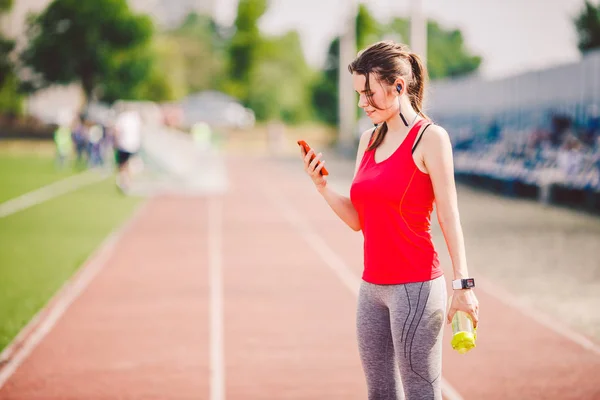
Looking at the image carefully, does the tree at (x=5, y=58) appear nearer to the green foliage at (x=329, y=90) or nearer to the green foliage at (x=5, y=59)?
the green foliage at (x=5, y=59)

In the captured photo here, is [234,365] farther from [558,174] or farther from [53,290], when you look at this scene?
[558,174]

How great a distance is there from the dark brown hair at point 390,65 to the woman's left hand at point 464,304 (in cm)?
73

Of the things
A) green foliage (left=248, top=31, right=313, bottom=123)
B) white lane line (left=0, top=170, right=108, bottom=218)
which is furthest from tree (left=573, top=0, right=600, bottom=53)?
white lane line (left=0, top=170, right=108, bottom=218)

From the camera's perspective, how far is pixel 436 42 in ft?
375

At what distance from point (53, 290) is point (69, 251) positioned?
316 centimetres

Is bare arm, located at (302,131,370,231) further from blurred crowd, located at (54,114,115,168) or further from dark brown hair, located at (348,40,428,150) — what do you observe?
blurred crowd, located at (54,114,115,168)

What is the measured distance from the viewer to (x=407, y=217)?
328 cm

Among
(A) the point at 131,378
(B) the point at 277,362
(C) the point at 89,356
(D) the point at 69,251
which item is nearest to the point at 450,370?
(B) the point at 277,362

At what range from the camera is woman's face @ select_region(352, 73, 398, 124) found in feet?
10.9

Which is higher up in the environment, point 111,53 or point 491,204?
point 111,53

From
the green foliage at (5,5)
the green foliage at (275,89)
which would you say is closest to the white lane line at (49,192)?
the green foliage at (5,5)

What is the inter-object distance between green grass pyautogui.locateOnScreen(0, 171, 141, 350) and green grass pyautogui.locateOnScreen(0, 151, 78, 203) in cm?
113

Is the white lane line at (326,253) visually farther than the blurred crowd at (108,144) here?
No

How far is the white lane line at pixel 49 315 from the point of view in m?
6.71
